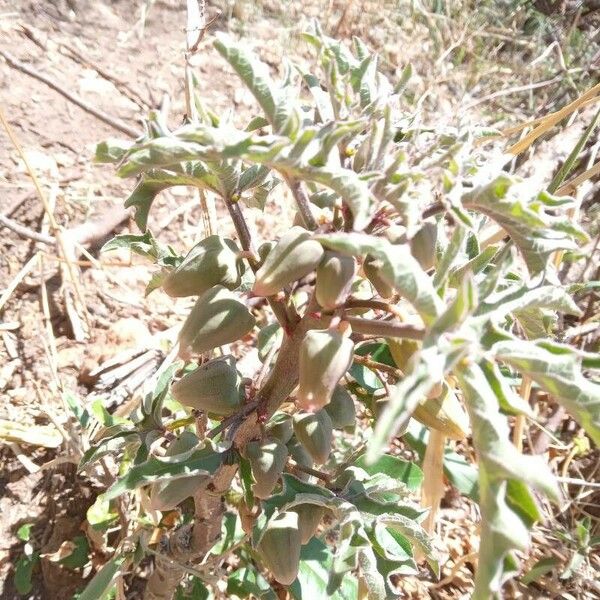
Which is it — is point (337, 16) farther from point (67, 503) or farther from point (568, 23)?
point (67, 503)

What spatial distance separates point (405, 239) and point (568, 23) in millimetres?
3117

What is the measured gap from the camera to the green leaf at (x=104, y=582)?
4.54ft

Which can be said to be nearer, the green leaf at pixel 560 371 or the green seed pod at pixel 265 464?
the green leaf at pixel 560 371

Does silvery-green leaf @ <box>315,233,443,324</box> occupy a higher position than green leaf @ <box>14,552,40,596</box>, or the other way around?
silvery-green leaf @ <box>315,233,443,324</box>

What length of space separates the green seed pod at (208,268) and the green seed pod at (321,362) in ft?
0.59

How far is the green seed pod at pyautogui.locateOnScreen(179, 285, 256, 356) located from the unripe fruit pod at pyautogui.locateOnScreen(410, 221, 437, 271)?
0.26 metres

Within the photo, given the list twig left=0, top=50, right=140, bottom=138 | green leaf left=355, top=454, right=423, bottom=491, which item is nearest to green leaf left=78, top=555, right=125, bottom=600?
green leaf left=355, top=454, right=423, bottom=491

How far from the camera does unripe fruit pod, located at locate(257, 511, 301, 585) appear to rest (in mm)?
1032

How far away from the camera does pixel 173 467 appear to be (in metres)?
1.00

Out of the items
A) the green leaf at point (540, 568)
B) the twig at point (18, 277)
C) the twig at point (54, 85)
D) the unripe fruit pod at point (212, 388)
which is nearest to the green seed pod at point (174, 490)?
the unripe fruit pod at point (212, 388)

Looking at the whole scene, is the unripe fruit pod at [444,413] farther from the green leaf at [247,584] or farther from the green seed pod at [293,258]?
the green leaf at [247,584]

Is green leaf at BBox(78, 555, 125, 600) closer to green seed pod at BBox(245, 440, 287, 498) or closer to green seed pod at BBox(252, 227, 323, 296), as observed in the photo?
green seed pod at BBox(245, 440, 287, 498)

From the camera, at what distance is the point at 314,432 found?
1017 mm

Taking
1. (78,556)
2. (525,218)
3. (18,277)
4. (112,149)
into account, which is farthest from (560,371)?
(18,277)
